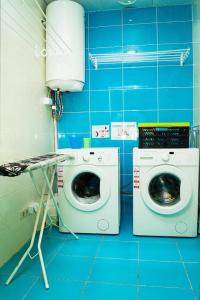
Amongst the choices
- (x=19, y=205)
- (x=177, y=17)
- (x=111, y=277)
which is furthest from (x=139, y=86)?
(x=111, y=277)

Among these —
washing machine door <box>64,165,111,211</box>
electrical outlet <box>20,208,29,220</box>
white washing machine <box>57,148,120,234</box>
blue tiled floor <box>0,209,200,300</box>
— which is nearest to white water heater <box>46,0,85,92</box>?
white washing machine <box>57,148,120,234</box>

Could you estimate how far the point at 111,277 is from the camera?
1732mm

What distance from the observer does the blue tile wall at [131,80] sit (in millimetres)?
2902

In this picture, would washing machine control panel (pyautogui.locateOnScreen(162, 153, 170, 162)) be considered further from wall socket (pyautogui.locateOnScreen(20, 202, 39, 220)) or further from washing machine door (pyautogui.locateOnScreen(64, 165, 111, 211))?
wall socket (pyautogui.locateOnScreen(20, 202, 39, 220))

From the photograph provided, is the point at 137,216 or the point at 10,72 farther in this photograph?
the point at 137,216

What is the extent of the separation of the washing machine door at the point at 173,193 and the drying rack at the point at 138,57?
134 cm

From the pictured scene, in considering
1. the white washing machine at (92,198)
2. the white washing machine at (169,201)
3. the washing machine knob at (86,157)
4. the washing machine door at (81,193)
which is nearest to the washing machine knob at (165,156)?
the white washing machine at (169,201)

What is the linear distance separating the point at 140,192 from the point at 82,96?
139cm

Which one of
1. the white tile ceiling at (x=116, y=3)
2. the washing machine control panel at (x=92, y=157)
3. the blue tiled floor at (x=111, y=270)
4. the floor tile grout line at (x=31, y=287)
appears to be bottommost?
the floor tile grout line at (x=31, y=287)

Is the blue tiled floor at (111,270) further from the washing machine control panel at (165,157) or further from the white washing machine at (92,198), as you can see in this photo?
the washing machine control panel at (165,157)

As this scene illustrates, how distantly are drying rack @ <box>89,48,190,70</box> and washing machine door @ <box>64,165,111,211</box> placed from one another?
1305 millimetres

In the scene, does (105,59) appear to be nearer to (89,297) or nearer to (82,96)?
(82,96)

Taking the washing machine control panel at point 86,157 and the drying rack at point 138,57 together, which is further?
the drying rack at point 138,57

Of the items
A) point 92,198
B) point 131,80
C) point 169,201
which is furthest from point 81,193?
point 131,80
